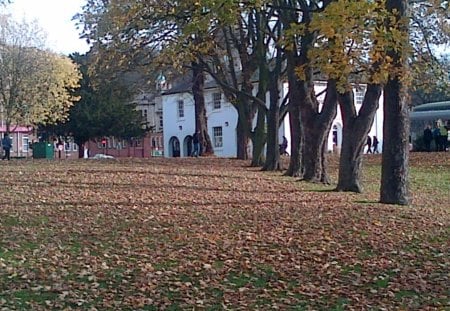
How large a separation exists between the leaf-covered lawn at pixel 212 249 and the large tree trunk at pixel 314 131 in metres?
3.47

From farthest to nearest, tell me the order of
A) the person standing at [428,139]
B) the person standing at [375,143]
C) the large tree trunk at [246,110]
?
the person standing at [375,143] < the person standing at [428,139] < the large tree trunk at [246,110]

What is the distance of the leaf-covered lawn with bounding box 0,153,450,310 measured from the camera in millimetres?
8414

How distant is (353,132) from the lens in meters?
19.6

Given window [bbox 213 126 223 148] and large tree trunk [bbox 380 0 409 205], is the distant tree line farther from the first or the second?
window [bbox 213 126 223 148]

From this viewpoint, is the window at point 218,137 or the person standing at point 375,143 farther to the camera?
the window at point 218,137

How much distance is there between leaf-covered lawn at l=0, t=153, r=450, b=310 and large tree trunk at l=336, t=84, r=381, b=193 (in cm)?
94

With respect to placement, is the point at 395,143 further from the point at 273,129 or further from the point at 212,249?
the point at 273,129

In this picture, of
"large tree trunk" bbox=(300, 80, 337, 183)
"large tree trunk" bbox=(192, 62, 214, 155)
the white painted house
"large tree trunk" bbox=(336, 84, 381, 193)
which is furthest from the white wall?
"large tree trunk" bbox=(336, 84, 381, 193)

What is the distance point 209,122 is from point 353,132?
159 feet

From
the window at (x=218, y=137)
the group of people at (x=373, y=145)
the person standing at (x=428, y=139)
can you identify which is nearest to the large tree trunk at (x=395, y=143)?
the person standing at (x=428, y=139)

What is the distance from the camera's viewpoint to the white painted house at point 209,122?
64.5 metres

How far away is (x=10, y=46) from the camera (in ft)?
161

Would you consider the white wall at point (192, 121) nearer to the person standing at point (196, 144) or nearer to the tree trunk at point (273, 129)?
the person standing at point (196, 144)

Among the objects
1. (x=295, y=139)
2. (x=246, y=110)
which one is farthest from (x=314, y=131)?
(x=246, y=110)
